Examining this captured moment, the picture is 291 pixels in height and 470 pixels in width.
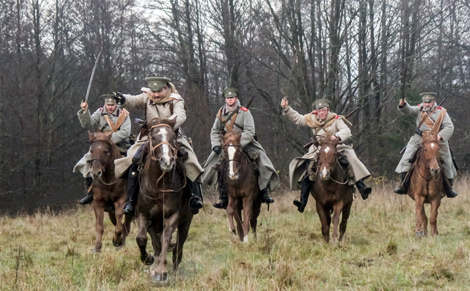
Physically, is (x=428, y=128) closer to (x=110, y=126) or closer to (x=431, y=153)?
(x=431, y=153)

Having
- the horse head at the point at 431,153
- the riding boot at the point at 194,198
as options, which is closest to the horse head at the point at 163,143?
the riding boot at the point at 194,198

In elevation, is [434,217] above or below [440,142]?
below

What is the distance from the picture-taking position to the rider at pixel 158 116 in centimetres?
648

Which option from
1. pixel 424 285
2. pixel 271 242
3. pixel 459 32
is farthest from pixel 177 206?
pixel 459 32

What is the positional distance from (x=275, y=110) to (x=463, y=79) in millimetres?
15705

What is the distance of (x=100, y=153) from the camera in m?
8.42

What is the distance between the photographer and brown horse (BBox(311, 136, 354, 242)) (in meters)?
8.33

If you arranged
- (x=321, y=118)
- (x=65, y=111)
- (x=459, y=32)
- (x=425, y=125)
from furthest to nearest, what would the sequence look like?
(x=459, y=32)
(x=65, y=111)
(x=425, y=125)
(x=321, y=118)

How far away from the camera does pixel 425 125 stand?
33.6 feet

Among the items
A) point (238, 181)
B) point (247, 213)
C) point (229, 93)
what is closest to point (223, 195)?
point (238, 181)

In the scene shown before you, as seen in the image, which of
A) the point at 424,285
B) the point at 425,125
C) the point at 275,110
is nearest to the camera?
the point at 424,285

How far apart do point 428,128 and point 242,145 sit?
13.0 feet

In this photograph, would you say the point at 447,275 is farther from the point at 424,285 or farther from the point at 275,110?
the point at 275,110

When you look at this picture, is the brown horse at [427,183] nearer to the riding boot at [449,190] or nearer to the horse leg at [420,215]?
the horse leg at [420,215]
